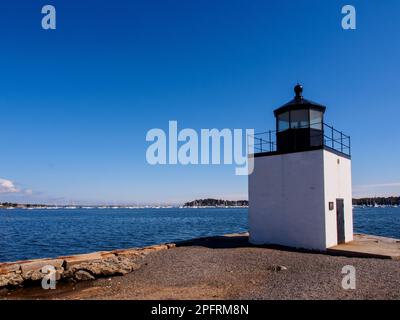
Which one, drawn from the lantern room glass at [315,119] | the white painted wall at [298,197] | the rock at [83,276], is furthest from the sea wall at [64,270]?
the lantern room glass at [315,119]

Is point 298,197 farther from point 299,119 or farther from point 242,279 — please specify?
point 242,279

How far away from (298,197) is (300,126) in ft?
12.3

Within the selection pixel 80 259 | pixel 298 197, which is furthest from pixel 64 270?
pixel 298 197

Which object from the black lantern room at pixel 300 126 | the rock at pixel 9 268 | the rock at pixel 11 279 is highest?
the black lantern room at pixel 300 126

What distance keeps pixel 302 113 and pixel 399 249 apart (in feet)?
25.4

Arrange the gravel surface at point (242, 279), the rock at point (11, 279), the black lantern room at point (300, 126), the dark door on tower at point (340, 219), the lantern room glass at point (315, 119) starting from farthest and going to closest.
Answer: the lantern room glass at point (315, 119) → the black lantern room at point (300, 126) → the dark door on tower at point (340, 219) → the rock at point (11, 279) → the gravel surface at point (242, 279)

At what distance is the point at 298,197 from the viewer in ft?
51.2

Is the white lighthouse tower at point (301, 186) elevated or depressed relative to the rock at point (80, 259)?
elevated

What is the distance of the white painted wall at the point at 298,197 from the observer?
49.0 feet

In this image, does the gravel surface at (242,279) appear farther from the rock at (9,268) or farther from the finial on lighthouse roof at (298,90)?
the finial on lighthouse roof at (298,90)

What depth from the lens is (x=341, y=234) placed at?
16406 mm

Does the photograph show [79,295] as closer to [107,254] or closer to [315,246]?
[107,254]
